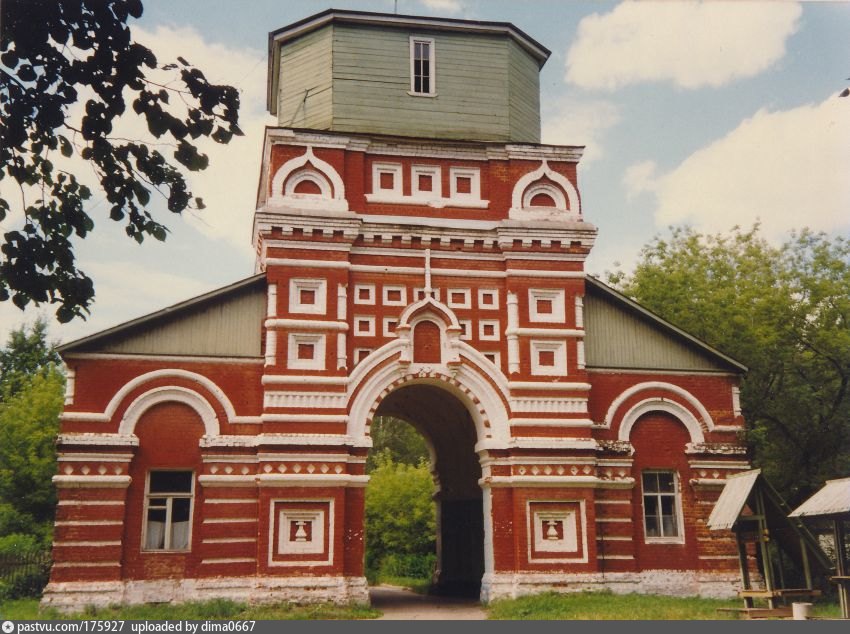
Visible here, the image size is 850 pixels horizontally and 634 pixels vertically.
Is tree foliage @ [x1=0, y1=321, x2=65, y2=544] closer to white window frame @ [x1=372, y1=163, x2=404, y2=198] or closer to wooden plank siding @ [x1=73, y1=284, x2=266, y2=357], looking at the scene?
wooden plank siding @ [x1=73, y1=284, x2=266, y2=357]

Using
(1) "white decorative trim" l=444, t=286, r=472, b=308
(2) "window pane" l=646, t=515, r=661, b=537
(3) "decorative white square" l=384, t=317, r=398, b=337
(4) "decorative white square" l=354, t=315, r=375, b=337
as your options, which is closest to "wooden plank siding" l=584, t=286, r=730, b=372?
(1) "white decorative trim" l=444, t=286, r=472, b=308

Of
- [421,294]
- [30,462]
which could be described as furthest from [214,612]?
[30,462]

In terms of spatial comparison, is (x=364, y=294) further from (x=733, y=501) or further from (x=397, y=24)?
(x=733, y=501)

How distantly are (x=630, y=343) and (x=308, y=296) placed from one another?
7.40 m

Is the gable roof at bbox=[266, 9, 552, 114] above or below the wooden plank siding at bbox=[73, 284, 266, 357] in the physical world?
above

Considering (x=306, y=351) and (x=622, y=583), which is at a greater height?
(x=306, y=351)

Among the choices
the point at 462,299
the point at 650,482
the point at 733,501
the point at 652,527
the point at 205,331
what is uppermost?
the point at 462,299

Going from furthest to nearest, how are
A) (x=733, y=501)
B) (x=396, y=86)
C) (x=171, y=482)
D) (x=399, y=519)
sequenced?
(x=399, y=519)
(x=396, y=86)
(x=171, y=482)
(x=733, y=501)

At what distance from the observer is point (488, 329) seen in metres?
19.5

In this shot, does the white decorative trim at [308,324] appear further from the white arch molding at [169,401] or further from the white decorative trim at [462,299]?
the white decorative trim at [462,299]

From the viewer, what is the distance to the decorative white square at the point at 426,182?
20109 millimetres

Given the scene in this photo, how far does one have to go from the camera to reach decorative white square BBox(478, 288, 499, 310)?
19.6 m

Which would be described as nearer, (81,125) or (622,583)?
(81,125)

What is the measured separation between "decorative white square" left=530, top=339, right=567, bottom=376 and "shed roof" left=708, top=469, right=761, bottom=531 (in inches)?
164
